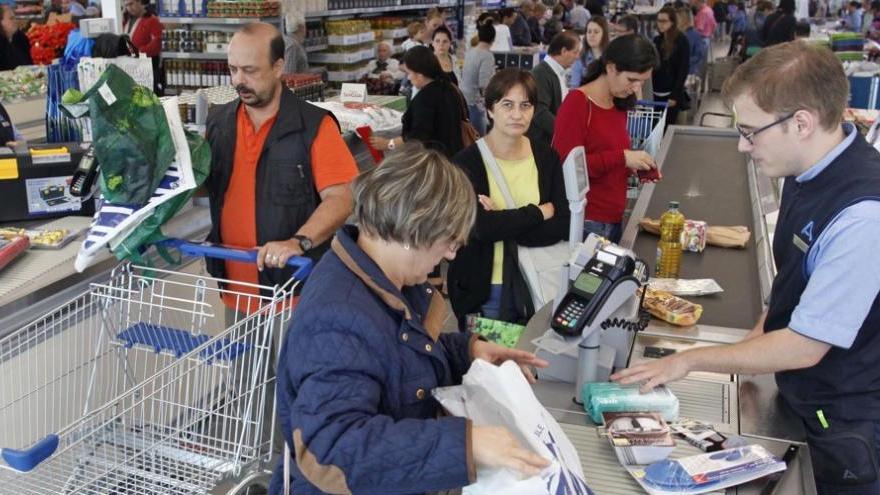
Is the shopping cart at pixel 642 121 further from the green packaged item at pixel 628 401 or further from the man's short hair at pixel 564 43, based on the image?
the green packaged item at pixel 628 401

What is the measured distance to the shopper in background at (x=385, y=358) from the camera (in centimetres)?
153

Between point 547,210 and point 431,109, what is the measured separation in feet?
8.98

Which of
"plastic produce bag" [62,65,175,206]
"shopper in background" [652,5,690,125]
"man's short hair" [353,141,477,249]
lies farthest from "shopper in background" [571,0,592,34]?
"man's short hair" [353,141,477,249]

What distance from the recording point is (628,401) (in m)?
2.10

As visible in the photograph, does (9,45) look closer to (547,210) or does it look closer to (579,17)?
(547,210)

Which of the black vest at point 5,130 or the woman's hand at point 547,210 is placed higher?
the black vest at point 5,130

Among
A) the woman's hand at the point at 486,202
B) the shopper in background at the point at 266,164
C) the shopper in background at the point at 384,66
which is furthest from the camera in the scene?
the shopper in background at the point at 384,66

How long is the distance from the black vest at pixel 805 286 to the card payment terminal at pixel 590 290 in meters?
0.41

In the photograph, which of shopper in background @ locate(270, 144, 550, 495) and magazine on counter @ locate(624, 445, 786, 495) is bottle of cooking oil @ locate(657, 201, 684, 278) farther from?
shopper in background @ locate(270, 144, 550, 495)

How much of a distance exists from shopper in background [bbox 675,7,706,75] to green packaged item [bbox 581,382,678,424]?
8.89m

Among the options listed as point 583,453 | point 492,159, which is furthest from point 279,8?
point 583,453

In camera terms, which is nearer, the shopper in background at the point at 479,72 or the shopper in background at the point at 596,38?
the shopper in background at the point at 596,38

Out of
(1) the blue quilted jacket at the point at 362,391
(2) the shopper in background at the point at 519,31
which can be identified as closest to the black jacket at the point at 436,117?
(1) the blue quilted jacket at the point at 362,391

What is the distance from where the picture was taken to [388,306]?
1.72 meters
